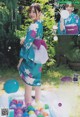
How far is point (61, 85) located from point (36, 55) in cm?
191

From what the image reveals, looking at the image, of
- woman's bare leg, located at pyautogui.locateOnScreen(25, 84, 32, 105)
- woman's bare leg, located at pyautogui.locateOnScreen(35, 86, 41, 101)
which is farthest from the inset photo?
woman's bare leg, located at pyautogui.locateOnScreen(25, 84, 32, 105)

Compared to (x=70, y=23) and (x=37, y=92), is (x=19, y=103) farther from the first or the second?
(x=70, y=23)

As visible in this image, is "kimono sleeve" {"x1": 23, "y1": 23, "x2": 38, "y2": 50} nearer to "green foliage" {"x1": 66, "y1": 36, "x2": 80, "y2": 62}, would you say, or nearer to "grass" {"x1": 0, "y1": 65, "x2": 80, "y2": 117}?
"grass" {"x1": 0, "y1": 65, "x2": 80, "y2": 117}

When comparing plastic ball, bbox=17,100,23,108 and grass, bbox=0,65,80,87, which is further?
grass, bbox=0,65,80,87

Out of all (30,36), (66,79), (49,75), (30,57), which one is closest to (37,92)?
(30,57)

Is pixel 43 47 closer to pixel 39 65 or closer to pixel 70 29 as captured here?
pixel 39 65

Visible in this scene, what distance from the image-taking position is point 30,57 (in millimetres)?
5867

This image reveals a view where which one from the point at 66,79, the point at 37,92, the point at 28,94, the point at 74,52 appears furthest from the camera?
the point at 74,52

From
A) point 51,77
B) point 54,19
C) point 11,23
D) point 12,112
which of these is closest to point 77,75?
point 51,77

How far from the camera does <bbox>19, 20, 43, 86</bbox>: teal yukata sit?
19.0 feet

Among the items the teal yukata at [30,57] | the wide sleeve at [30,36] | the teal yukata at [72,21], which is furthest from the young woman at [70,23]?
the wide sleeve at [30,36]

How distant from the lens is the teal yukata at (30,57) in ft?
19.0

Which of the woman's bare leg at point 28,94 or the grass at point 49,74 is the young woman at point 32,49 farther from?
the grass at point 49,74

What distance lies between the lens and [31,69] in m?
5.94
